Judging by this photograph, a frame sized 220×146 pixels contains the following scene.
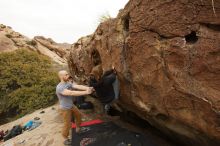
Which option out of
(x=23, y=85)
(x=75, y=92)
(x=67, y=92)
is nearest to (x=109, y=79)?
(x=75, y=92)

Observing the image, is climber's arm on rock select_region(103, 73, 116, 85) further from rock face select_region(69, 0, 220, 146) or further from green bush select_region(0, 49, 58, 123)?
green bush select_region(0, 49, 58, 123)

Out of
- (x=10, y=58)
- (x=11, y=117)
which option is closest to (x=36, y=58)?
(x=10, y=58)

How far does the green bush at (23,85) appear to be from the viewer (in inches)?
609

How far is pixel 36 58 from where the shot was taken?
20.1m

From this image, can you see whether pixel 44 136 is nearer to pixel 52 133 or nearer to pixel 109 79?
pixel 52 133

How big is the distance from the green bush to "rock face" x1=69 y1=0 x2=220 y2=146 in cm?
970

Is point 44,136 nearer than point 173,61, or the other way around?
point 173,61

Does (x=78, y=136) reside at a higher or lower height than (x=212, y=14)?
lower

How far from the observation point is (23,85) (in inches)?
667

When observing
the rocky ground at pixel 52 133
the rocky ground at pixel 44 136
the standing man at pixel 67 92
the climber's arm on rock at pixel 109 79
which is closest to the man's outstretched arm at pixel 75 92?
the standing man at pixel 67 92

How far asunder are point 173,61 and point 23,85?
13.6 meters

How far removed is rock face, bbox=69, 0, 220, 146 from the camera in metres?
4.39

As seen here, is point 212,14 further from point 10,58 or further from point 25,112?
point 10,58

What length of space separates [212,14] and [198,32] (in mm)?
348
